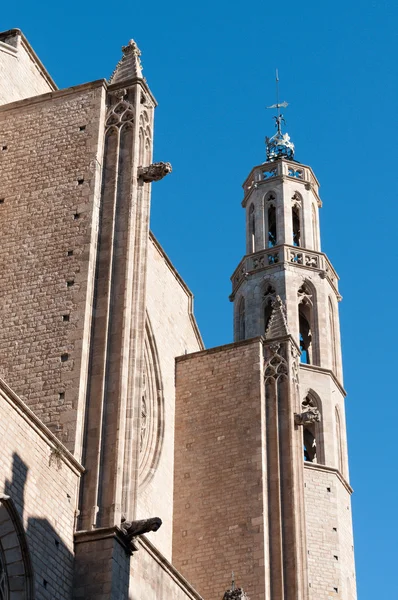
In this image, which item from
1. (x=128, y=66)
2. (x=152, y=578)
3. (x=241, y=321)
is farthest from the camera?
(x=241, y=321)

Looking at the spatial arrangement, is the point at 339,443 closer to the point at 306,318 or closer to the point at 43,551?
the point at 306,318

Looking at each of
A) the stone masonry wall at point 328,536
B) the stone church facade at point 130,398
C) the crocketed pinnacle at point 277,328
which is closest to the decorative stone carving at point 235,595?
the stone church facade at point 130,398

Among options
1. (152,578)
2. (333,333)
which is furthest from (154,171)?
(333,333)

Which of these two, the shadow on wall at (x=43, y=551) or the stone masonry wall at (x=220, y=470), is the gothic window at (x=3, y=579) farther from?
the stone masonry wall at (x=220, y=470)

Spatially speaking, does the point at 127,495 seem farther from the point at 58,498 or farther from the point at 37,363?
the point at 37,363

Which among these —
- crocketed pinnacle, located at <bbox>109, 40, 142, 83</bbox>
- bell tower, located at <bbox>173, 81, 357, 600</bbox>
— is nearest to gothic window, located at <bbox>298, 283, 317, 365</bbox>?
bell tower, located at <bbox>173, 81, 357, 600</bbox>

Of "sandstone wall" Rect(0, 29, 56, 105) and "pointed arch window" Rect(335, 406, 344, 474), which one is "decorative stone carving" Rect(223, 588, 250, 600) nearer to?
"sandstone wall" Rect(0, 29, 56, 105)

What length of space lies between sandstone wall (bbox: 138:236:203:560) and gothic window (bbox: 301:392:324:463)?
2.85 m

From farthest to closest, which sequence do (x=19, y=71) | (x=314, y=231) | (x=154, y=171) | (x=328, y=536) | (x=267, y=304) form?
1. (x=314, y=231)
2. (x=267, y=304)
3. (x=328, y=536)
4. (x=19, y=71)
5. (x=154, y=171)

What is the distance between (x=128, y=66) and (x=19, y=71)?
12.1 feet

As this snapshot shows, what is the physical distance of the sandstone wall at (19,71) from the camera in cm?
2053

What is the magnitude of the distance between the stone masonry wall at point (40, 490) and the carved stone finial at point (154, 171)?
459 cm

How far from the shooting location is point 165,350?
70.2 feet

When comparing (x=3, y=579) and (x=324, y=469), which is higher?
(x=324, y=469)
